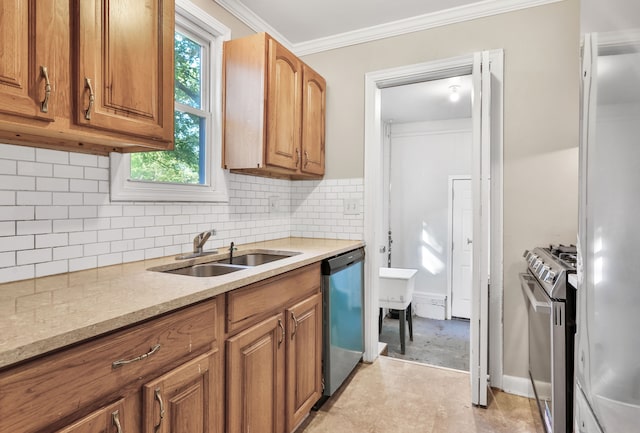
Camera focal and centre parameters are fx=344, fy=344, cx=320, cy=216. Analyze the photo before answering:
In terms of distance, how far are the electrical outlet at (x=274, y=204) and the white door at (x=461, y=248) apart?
2.73 metres

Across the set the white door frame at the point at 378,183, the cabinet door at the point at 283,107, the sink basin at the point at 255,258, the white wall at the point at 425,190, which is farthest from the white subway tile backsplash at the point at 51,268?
the white wall at the point at 425,190

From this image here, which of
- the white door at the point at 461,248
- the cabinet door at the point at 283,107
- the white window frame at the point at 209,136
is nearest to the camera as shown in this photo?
the white window frame at the point at 209,136

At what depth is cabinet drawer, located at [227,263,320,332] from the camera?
1.31m

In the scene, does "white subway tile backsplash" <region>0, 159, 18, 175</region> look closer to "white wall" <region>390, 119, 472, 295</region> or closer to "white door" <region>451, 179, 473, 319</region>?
"white wall" <region>390, 119, 472, 295</region>

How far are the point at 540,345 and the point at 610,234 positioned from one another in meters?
2.06

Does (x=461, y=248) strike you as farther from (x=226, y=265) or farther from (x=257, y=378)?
(x=257, y=378)

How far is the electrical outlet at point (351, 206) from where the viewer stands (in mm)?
2721

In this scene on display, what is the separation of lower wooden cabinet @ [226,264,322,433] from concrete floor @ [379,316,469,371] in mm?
1526

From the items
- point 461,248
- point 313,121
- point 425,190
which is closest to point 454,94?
point 425,190

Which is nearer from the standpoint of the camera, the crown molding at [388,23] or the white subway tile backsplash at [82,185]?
the white subway tile backsplash at [82,185]

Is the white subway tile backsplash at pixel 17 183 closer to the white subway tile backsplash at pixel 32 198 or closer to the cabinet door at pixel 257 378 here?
the white subway tile backsplash at pixel 32 198

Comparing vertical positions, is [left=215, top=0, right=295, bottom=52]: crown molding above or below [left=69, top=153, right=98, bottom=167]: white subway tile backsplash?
above

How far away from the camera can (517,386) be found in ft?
7.36

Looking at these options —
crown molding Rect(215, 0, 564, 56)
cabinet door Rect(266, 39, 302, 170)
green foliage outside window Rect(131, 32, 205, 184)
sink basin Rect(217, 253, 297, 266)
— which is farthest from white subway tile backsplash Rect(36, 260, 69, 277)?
crown molding Rect(215, 0, 564, 56)
